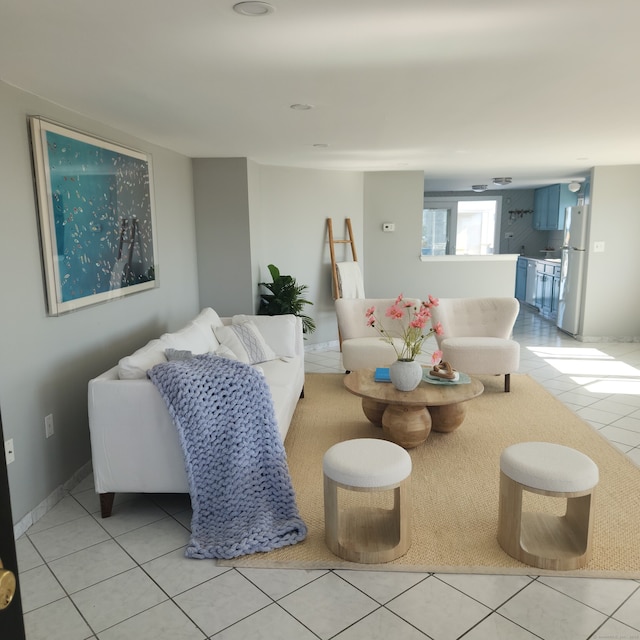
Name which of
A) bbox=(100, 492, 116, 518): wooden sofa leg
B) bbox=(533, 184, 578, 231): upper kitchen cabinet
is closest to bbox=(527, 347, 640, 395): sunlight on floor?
bbox=(533, 184, 578, 231): upper kitchen cabinet

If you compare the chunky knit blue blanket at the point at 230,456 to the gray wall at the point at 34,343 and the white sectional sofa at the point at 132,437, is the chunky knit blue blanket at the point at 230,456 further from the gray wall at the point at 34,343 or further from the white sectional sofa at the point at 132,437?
the gray wall at the point at 34,343

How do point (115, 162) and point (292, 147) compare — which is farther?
point (292, 147)

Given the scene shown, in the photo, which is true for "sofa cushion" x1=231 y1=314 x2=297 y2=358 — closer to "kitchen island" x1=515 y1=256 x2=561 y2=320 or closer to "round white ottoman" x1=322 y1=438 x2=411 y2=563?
"round white ottoman" x1=322 y1=438 x2=411 y2=563

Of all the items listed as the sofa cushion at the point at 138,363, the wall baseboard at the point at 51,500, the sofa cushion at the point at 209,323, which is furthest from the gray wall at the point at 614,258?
the wall baseboard at the point at 51,500

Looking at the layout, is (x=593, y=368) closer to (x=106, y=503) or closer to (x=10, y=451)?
(x=106, y=503)

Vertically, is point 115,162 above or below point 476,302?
above

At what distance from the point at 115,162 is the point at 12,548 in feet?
10.1

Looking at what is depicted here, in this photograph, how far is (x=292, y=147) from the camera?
455 cm

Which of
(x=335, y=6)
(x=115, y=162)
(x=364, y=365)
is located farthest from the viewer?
(x=364, y=365)

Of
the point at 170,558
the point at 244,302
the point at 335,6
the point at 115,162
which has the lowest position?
the point at 170,558

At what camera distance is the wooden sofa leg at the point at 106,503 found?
263 centimetres

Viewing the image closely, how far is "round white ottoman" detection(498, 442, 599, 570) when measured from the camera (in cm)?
212

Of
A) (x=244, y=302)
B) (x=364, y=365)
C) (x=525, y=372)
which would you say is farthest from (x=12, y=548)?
(x=525, y=372)

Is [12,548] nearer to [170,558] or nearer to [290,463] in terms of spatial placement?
[170,558]
